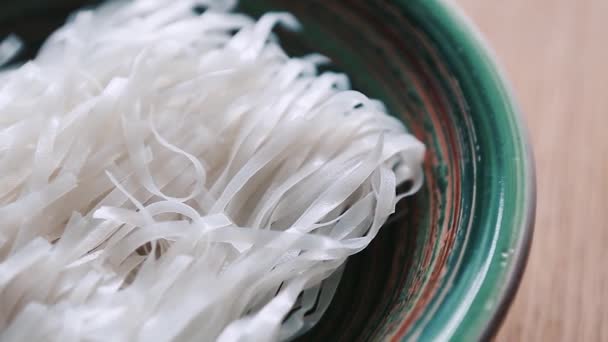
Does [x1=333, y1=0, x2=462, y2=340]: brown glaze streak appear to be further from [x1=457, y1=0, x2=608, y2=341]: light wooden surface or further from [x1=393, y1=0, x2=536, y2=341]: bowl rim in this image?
[x1=457, y1=0, x2=608, y2=341]: light wooden surface

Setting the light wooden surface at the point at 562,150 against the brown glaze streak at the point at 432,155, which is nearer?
the brown glaze streak at the point at 432,155

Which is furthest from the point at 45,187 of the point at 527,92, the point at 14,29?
the point at 527,92

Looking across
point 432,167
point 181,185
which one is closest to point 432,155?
point 432,167

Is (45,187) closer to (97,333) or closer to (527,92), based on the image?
(97,333)

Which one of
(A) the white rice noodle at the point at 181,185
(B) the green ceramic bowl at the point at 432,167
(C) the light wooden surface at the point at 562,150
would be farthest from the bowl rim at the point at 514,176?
(C) the light wooden surface at the point at 562,150

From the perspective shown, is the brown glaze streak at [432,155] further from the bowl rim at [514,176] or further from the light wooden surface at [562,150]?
the light wooden surface at [562,150]

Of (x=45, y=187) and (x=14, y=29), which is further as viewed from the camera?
(x=14, y=29)

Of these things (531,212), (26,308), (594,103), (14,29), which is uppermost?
(14,29)
